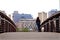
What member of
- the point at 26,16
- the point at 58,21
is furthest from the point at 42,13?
the point at 58,21

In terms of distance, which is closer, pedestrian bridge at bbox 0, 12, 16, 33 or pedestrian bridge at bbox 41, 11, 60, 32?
pedestrian bridge at bbox 0, 12, 16, 33

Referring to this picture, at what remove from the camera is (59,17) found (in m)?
17.0

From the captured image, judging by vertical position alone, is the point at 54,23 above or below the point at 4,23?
below

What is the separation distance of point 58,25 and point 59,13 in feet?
3.63

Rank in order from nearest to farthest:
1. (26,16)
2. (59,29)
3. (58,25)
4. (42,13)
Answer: (59,29) < (58,25) < (42,13) < (26,16)

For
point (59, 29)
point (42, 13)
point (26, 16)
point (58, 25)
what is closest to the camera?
point (59, 29)

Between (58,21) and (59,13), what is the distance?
1.11 metres

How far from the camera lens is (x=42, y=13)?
14800 cm

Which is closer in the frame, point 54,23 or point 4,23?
point 4,23

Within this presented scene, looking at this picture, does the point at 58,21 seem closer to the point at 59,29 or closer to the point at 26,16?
the point at 59,29

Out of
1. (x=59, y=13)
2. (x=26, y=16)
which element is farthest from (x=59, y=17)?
(x=26, y=16)

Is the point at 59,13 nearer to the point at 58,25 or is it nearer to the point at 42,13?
the point at 58,25

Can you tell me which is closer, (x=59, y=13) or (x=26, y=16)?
(x=59, y=13)

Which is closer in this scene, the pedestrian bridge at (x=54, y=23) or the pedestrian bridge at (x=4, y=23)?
the pedestrian bridge at (x=4, y=23)
